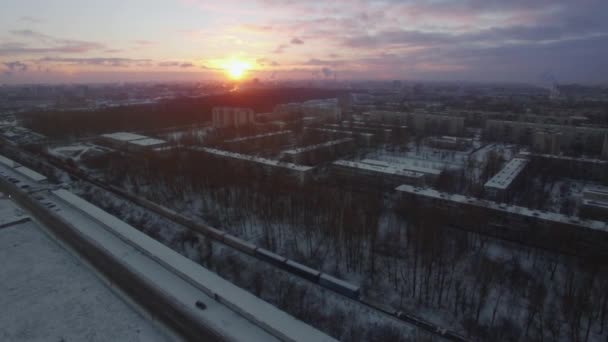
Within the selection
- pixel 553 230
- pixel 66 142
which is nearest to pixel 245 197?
pixel 553 230

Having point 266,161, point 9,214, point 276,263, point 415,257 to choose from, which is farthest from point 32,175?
point 415,257

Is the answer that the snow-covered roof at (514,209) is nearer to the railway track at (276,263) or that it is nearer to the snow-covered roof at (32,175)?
the railway track at (276,263)

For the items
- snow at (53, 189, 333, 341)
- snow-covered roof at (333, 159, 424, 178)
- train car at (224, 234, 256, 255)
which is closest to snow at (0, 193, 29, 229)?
snow at (53, 189, 333, 341)

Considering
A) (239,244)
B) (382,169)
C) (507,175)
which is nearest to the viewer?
(239,244)

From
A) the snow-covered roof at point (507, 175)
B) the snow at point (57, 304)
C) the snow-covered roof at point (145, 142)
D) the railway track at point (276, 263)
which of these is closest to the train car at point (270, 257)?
the railway track at point (276, 263)

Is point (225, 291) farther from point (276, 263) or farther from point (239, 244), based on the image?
point (239, 244)
